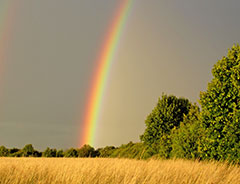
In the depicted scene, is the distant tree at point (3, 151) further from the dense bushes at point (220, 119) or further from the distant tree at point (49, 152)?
the dense bushes at point (220, 119)

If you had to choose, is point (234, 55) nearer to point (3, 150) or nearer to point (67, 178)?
point (67, 178)

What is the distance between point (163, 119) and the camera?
3325 centimetres

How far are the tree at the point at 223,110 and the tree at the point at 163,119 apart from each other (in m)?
12.6

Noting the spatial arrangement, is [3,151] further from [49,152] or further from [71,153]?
[71,153]

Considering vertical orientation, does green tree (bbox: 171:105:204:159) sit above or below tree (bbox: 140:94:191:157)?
below

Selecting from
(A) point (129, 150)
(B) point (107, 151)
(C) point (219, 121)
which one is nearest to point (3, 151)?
(B) point (107, 151)

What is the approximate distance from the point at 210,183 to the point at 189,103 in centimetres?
2686

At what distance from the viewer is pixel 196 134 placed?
23000mm

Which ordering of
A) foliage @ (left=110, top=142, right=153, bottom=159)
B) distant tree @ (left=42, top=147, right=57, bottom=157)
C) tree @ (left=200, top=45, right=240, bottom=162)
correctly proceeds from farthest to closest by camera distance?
distant tree @ (left=42, top=147, right=57, bottom=157)
foliage @ (left=110, top=142, right=153, bottom=159)
tree @ (left=200, top=45, right=240, bottom=162)

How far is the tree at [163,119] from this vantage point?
1300 inches

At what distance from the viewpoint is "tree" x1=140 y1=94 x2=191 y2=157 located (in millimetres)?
33031

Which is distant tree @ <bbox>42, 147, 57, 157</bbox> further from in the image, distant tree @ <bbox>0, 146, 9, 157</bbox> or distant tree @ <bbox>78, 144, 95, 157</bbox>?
distant tree @ <bbox>0, 146, 9, 157</bbox>

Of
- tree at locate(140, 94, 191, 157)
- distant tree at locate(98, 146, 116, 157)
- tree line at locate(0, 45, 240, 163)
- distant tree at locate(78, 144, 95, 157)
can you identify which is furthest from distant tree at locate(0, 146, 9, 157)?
tree line at locate(0, 45, 240, 163)

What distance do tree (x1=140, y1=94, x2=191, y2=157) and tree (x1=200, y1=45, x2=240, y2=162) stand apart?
41.3 ft
